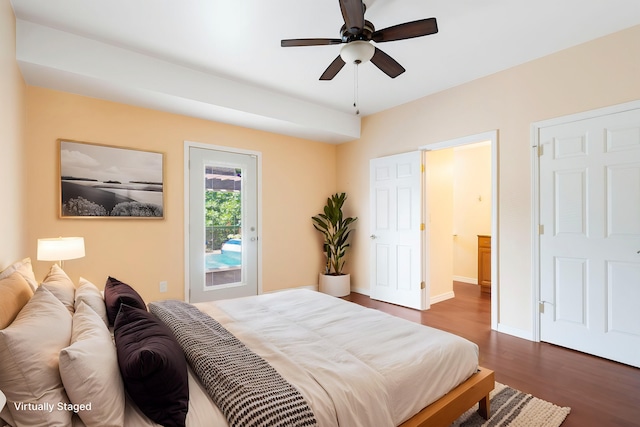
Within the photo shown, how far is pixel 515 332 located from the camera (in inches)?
128

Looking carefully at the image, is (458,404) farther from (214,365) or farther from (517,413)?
(214,365)

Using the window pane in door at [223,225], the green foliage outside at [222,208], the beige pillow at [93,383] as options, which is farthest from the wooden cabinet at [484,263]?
the beige pillow at [93,383]

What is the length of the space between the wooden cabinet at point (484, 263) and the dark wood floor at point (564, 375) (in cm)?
157

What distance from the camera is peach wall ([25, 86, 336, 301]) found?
3039mm

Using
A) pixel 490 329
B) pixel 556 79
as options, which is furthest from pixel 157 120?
pixel 490 329

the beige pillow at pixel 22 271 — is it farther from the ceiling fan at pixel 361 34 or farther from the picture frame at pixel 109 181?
the ceiling fan at pixel 361 34

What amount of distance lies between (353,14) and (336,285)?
3.78m

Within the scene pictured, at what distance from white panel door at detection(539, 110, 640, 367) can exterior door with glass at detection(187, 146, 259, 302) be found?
137 inches

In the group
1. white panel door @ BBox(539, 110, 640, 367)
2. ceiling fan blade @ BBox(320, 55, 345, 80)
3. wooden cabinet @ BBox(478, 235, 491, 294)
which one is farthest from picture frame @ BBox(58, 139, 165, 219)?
wooden cabinet @ BBox(478, 235, 491, 294)

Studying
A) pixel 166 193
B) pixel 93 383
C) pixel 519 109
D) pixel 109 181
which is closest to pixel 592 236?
pixel 519 109

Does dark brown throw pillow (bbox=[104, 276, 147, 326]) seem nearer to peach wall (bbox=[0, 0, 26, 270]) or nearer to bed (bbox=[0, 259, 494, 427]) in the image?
bed (bbox=[0, 259, 494, 427])

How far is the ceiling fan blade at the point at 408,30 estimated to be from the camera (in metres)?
1.99

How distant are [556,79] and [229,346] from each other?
367cm

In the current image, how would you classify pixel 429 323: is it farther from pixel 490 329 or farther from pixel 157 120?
pixel 157 120
